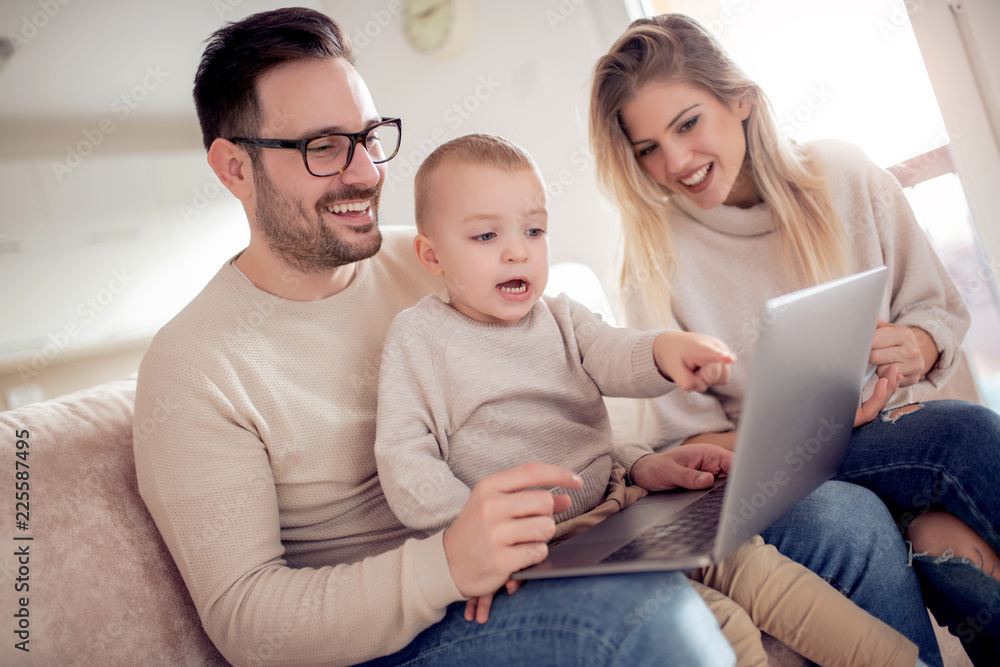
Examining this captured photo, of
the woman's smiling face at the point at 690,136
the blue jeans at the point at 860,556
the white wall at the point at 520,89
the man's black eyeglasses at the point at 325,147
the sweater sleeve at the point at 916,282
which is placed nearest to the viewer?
the blue jeans at the point at 860,556

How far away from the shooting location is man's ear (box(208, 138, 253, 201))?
48.1 inches

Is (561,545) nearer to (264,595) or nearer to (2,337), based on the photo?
(264,595)

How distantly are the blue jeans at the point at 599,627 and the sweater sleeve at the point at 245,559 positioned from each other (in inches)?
2.7

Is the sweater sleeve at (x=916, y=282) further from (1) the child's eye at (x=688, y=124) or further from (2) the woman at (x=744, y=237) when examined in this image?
(1) the child's eye at (x=688, y=124)

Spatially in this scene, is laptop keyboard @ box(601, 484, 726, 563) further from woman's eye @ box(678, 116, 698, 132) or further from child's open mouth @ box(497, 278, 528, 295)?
woman's eye @ box(678, 116, 698, 132)

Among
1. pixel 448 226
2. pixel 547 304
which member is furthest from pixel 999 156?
pixel 448 226

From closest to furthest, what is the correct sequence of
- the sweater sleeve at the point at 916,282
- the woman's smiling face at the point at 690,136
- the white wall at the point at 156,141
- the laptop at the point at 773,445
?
the laptop at the point at 773,445
the sweater sleeve at the point at 916,282
the woman's smiling face at the point at 690,136
the white wall at the point at 156,141

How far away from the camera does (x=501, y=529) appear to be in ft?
2.53

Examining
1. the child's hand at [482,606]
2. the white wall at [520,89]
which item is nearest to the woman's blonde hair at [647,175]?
the child's hand at [482,606]

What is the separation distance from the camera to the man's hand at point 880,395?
1.21 meters

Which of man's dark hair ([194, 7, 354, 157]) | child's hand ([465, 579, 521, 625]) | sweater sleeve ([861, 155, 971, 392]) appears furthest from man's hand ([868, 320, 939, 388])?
man's dark hair ([194, 7, 354, 157])

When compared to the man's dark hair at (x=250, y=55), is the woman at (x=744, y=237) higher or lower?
lower

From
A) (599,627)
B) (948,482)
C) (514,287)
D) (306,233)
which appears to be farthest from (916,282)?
(306,233)

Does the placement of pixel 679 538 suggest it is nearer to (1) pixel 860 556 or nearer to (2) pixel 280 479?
(1) pixel 860 556
